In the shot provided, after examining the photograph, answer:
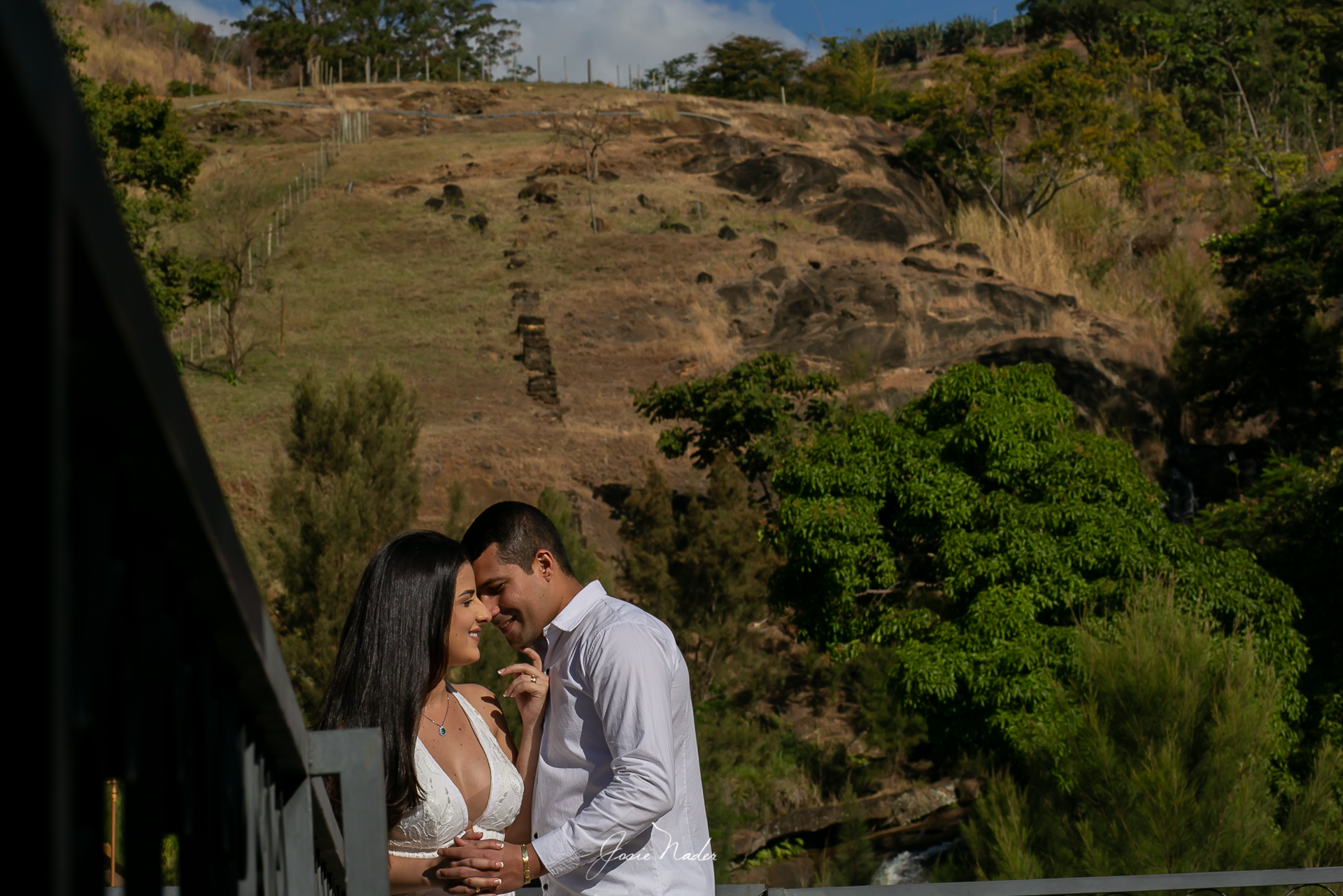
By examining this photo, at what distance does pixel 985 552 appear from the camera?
33.8 ft

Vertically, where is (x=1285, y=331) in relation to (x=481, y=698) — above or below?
above

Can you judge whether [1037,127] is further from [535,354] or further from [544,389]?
[544,389]

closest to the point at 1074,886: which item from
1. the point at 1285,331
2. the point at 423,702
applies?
the point at 423,702

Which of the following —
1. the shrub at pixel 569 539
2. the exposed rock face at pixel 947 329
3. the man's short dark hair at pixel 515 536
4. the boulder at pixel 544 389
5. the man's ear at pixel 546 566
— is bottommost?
the shrub at pixel 569 539

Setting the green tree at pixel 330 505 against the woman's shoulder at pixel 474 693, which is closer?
the woman's shoulder at pixel 474 693

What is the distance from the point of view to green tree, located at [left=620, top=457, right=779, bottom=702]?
13453mm

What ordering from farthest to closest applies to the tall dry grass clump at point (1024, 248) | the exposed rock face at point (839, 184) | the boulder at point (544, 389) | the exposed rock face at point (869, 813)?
A: the exposed rock face at point (839, 184) → the tall dry grass clump at point (1024, 248) → the boulder at point (544, 389) → the exposed rock face at point (869, 813)

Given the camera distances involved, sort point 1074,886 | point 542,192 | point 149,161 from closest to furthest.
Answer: point 1074,886 < point 149,161 < point 542,192

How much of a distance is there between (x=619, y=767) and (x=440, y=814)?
20.3 inches

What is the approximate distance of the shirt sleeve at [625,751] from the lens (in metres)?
2.31

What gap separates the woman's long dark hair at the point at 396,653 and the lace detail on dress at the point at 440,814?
3 centimetres

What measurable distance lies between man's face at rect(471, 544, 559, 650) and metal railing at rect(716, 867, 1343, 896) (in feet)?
2.68

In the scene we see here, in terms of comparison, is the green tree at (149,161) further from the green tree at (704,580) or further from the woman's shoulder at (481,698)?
the woman's shoulder at (481,698)

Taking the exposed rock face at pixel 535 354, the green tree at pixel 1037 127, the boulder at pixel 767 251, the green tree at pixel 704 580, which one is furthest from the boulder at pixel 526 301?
the green tree at pixel 1037 127
